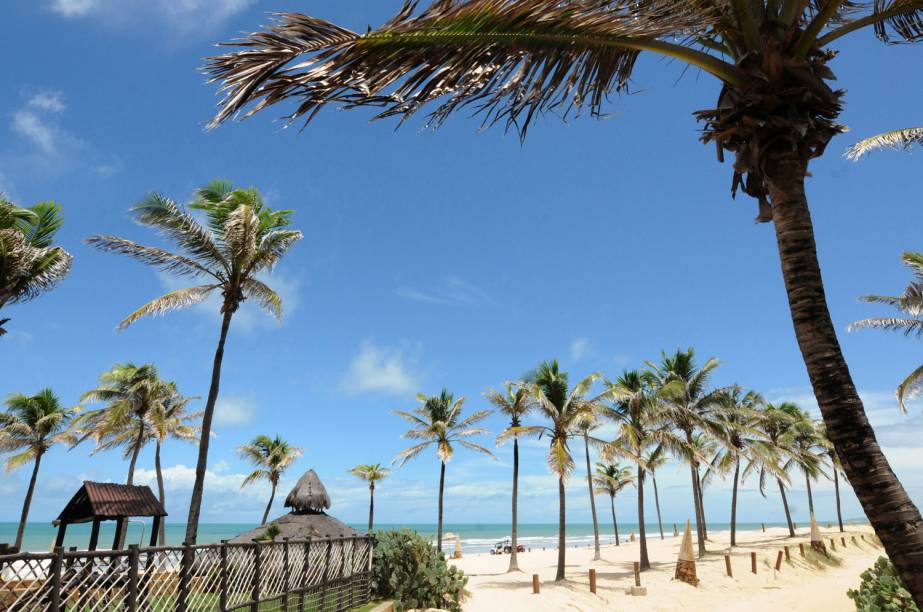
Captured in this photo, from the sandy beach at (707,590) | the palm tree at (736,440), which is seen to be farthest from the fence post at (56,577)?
the palm tree at (736,440)

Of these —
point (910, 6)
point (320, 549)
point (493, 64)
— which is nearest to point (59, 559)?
point (493, 64)

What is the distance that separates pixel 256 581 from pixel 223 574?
1.36 meters

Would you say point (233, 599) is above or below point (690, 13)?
below

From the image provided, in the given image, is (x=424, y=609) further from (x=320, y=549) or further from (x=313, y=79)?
(x=313, y=79)

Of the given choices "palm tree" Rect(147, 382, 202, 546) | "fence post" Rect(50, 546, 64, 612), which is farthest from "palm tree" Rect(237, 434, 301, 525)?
"fence post" Rect(50, 546, 64, 612)

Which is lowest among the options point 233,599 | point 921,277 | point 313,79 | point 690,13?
point 233,599

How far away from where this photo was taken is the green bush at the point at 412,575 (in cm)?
1521

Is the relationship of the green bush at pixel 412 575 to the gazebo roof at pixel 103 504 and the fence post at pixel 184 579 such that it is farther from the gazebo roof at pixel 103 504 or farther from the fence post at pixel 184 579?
the fence post at pixel 184 579

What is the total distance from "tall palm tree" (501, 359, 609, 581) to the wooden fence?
13.0 metres

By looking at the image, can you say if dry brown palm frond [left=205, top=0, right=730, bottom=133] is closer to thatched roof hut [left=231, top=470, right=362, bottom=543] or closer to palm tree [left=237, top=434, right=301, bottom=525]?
thatched roof hut [left=231, top=470, right=362, bottom=543]

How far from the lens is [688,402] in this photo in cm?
3391

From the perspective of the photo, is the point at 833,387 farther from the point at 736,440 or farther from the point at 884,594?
the point at 736,440

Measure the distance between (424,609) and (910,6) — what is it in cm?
1461

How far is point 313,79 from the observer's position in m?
4.27
